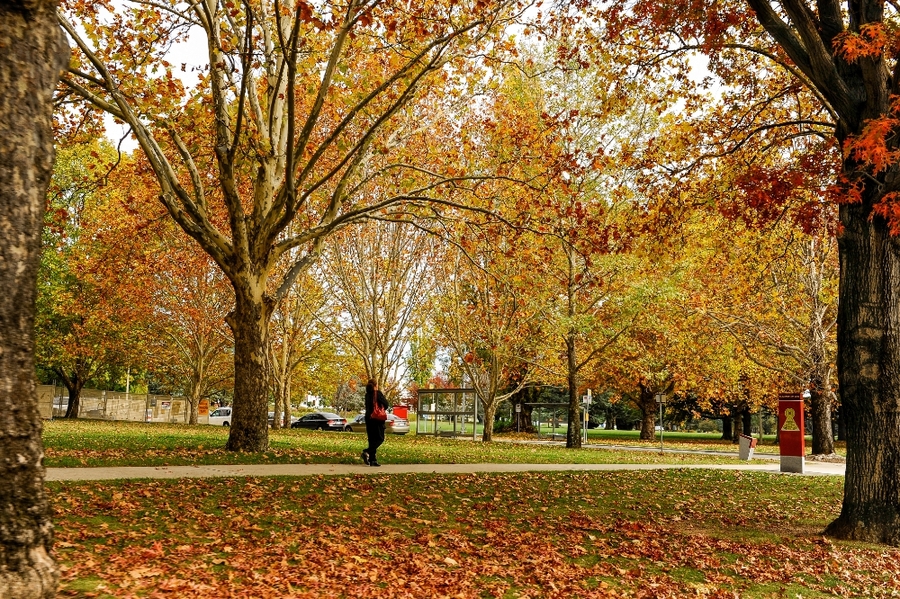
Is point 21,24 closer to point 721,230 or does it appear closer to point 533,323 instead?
point 721,230

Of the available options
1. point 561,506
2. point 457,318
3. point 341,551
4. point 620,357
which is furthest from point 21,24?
point 620,357

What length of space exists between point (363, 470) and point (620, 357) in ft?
60.9

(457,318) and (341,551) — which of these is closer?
(341,551)

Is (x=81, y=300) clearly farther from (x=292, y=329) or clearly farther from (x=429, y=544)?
(x=429, y=544)

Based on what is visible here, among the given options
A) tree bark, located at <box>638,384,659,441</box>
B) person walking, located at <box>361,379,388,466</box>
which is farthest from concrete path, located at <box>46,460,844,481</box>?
tree bark, located at <box>638,384,659,441</box>

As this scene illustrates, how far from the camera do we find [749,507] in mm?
11125

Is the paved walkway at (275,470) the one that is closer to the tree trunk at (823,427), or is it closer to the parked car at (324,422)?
the tree trunk at (823,427)

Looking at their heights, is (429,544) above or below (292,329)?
below

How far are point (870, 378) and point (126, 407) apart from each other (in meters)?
48.1

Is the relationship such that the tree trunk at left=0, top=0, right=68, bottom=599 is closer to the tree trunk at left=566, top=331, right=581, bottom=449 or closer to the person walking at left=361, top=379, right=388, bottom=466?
the person walking at left=361, top=379, right=388, bottom=466

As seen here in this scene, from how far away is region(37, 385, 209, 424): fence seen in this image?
44.7m

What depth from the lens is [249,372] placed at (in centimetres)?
1373

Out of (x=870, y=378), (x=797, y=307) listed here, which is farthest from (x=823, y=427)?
(x=870, y=378)

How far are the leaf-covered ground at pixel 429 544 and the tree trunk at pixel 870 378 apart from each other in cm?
55
